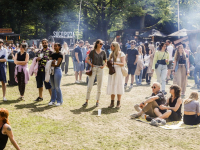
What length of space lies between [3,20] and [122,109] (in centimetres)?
4635

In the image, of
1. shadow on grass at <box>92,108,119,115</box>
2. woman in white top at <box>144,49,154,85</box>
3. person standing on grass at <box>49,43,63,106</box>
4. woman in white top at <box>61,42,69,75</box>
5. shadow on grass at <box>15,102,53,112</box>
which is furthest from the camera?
woman in white top at <box>61,42,69,75</box>

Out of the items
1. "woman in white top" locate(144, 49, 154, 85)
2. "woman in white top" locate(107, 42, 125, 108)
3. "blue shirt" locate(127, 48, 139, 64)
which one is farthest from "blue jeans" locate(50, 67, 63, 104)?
"woman in white top" locate(144, 49, 154, 85)

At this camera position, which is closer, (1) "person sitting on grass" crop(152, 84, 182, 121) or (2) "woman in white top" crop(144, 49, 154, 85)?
(1) "person sitting on grass" crop(152, 84, 182, 121)

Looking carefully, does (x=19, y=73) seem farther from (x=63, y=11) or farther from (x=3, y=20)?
(x=3, y=20)

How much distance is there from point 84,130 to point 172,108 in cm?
227

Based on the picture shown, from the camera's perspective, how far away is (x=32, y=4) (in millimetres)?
45219

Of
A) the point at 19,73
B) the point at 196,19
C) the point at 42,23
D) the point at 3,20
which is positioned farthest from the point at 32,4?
the point at 19,73

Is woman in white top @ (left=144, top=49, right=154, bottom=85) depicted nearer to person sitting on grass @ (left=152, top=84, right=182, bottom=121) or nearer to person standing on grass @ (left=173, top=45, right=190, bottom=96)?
person standing on grass @ (left=173, top=45, right=190, bottom=96)

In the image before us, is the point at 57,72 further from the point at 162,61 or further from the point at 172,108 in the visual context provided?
the point at 162,61

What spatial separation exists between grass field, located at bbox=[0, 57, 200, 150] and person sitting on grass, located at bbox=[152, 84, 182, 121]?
0.61 meters

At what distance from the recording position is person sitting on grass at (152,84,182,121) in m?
6.72

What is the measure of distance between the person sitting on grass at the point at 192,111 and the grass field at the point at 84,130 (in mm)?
419

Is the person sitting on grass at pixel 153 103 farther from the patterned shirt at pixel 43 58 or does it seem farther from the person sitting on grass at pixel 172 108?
the patterned shirt at pixel 43 58

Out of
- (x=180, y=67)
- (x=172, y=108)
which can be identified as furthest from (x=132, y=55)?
(x=172, y=108)
